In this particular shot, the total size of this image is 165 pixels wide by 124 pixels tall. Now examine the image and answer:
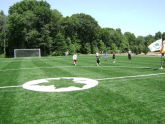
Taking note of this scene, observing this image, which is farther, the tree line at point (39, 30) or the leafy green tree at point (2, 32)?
the leafy green tree at point (2, 32)

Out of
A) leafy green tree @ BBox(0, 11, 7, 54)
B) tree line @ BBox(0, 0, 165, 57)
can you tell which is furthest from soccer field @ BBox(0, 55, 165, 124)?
leafy green tree @ BBox(0, 11, 7, 54)

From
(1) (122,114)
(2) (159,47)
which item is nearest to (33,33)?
(2) (159,47)

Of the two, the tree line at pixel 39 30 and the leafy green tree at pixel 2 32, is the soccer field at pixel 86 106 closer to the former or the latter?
the tree line at pixel 39 30

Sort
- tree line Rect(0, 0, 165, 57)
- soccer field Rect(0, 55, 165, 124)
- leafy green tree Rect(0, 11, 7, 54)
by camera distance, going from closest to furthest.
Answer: soccer field Rect(0, 55, 165, 124) → tree line Rect(0, 0, 165, 57) → leafy green tree Rect(0, 11, 7, 54)

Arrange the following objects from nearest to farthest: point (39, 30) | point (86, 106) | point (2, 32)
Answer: point (86, 106) < point (2, 32) < point (39, 30)

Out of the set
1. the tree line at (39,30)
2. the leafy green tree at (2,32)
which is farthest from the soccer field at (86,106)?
the leafy green tree at (2,32)

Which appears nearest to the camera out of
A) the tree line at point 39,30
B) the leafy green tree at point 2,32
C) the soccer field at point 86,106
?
the soccer field at point 86,106

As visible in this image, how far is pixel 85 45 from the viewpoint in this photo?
78.3 metres

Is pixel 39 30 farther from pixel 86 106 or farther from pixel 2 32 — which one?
pixel 86 106

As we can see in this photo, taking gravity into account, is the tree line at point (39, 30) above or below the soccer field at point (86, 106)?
above

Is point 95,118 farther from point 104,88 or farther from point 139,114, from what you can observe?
point 104,88

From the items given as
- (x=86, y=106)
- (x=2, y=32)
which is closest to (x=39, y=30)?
(x=2, y=32)

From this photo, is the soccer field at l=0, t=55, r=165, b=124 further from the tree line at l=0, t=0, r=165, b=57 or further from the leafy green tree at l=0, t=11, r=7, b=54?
the leafy green tree at l=0, t=11, r=7, b=54

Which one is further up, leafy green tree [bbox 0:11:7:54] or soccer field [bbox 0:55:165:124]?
leafy green tree [bbox 0:11:7:54]
